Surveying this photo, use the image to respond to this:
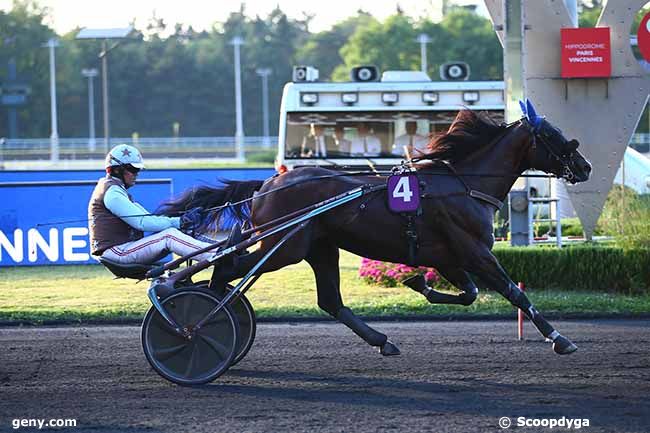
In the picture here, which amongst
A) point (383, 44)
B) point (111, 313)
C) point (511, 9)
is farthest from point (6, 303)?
point (383, 44)

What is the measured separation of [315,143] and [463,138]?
961 cm

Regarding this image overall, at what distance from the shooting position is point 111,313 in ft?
35.6

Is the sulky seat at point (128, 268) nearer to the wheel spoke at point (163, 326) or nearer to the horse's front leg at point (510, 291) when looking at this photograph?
the wheel spoke at point (163, 326)

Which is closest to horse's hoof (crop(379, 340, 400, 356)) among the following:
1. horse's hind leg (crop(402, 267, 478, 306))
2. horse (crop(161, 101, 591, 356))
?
horse (crop(161, 101, 591, 356))

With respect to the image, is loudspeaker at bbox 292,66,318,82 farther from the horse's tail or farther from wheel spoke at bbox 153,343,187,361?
wheel spoke at bbox 153,343,187,361

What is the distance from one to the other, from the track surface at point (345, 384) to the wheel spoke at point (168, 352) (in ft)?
0.70

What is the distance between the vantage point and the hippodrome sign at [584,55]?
517 inches

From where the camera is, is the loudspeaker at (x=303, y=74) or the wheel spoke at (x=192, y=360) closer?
the wheel spoke at (x=192, y=360)

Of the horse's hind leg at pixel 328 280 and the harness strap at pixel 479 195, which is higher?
the harness strap at pixel 479 195

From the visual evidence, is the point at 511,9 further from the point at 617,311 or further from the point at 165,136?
the point at 165,136

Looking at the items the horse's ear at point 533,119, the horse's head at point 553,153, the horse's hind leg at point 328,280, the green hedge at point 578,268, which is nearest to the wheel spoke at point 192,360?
the horse's hind leg at point 328,280

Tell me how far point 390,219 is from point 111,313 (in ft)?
14.1

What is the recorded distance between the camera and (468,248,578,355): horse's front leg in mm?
7238

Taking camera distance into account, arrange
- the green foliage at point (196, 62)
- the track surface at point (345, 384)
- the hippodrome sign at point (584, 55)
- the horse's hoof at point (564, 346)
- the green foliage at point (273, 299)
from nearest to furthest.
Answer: the track surface at point (345, 384) < the horse's hoof at point (564, 346) < the green foliage at point (273, 299) < the hippodrome sign at point (584, 55) < the green foliage at point (196, 62)
